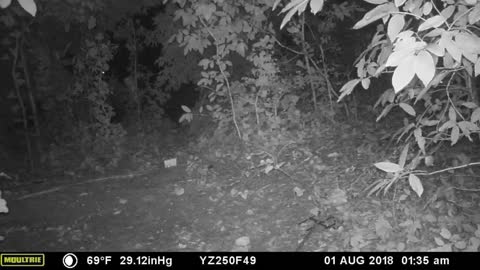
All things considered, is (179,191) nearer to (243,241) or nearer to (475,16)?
(243,241)

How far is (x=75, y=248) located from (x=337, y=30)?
6.44 m

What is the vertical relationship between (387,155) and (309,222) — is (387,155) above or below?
above

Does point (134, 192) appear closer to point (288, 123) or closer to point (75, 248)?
point (75, 248)

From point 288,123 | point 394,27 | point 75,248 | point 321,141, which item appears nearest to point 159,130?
point 288,123

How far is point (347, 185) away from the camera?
16.1 ft

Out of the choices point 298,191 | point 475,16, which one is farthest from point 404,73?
point 298,191
